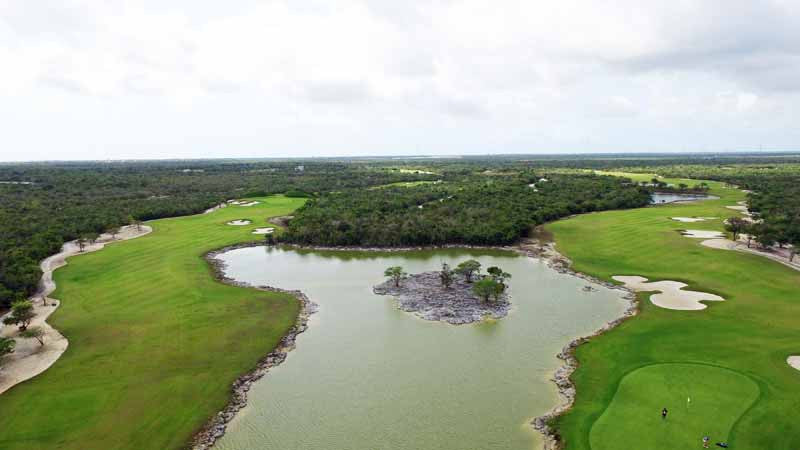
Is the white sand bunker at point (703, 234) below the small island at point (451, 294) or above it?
above

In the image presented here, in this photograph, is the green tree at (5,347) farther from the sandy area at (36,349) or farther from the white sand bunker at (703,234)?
the white sand bunker at (703,234)

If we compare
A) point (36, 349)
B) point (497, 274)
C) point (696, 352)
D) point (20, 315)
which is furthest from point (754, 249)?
point (20, 315)

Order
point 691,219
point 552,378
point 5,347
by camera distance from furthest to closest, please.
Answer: point 691,219, point 5,347, point 552,378

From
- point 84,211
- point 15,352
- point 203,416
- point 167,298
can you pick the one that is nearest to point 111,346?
point 15,352

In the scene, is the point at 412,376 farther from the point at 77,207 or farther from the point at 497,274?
the point at 77,207

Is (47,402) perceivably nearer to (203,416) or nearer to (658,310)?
(203,416)

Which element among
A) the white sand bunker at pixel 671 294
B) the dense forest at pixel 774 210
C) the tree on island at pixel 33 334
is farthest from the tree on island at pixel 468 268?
the dense forest at pixel 774 210
